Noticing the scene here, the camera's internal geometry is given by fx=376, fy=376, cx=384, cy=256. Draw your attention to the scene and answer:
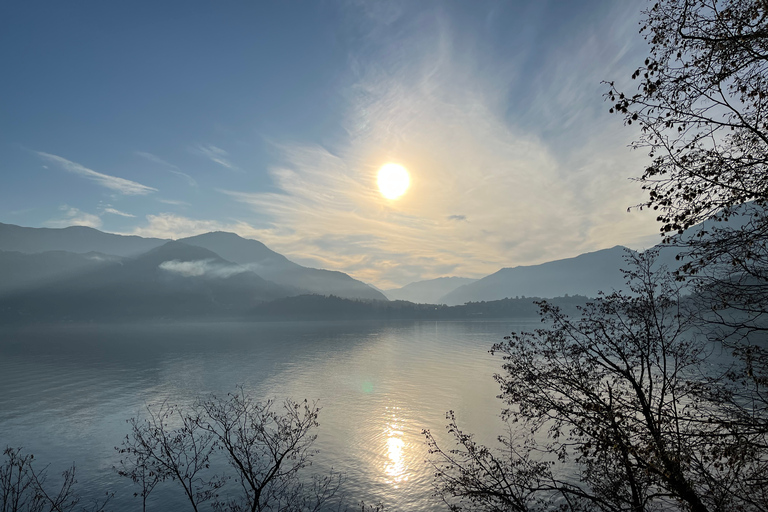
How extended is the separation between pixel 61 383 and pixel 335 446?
66568 mm

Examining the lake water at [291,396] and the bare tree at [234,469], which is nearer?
the bare tree at [234,469]

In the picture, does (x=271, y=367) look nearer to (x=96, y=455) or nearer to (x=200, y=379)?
(x=200, y=379)

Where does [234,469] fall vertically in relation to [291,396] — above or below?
below

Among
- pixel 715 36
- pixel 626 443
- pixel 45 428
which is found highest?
pixel 715 36

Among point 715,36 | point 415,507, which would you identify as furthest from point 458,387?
point 715,36

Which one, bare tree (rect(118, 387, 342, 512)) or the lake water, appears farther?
the lake water

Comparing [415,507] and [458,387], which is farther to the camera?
[458,387]

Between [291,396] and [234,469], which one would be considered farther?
[291,396]

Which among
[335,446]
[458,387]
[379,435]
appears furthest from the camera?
[458,387]

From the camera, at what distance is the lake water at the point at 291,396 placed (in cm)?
3200

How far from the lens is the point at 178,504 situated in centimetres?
2631

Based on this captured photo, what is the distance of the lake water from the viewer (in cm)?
3200

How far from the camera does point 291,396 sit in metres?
60.3

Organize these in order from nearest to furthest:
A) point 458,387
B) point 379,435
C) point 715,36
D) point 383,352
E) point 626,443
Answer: point 715,36 → point 626,443 → point 379,435 → point 458,387 → point 383,352
